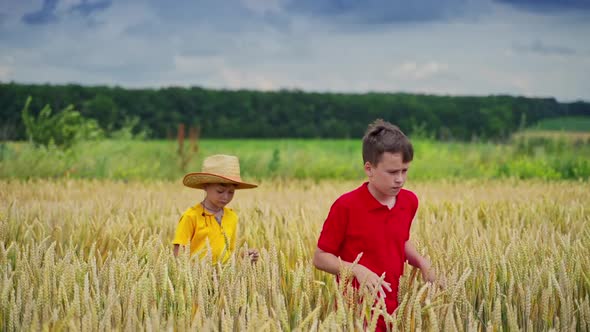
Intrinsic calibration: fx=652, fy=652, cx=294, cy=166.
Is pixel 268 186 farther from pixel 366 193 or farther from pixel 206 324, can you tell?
pixel 206 324

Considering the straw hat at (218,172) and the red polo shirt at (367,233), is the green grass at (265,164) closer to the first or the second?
the straw hat at (218,172)

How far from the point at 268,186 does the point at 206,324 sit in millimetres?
7250

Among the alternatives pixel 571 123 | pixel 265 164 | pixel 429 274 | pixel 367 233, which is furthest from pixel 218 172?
pixel 571 123

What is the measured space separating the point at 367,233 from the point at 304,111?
84.8 feet

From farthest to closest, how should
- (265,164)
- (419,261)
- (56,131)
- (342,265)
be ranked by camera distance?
(56,131) → (265,164) → (419,261) → (342,265)

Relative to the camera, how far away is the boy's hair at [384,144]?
2.58 m

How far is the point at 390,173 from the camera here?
259cm

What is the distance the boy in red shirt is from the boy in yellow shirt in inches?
37.9

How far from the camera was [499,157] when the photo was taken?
1400cm

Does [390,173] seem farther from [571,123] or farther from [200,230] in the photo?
[571,123]

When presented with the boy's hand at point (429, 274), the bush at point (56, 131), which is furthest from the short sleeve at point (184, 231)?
the bush at point (56, 131)

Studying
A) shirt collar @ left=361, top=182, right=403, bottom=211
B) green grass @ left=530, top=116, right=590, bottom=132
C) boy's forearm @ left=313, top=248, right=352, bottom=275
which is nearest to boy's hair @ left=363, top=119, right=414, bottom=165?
shirt collar @ left=361, top=182, right=403, bottom=211

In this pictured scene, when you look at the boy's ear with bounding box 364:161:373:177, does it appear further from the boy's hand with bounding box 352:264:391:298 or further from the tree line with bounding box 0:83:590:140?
the tree line with bounding box 0:83:590:140

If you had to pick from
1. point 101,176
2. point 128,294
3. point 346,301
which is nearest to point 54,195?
point 101,176
